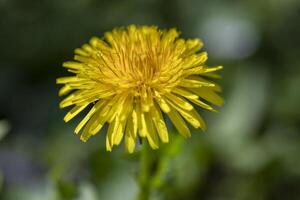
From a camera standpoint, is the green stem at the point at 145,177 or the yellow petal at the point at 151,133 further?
the green stem at the point at 145,177

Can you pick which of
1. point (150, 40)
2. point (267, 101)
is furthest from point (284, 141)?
point (150, 40)

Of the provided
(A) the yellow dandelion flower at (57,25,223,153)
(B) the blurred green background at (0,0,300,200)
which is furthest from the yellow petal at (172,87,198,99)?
(B) the blurred green background at (0,0,300,200)

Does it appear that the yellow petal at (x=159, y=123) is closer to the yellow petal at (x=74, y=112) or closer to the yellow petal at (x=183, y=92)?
the yellow petal at (x=183, y=92)

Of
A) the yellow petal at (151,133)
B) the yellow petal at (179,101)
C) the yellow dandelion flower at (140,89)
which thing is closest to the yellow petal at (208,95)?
the yellow dandelion flower at (140,89)

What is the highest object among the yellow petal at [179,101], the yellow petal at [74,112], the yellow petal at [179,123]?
the yellow petal at [74,112]

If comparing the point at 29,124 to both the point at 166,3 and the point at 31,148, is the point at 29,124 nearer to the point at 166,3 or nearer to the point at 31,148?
the point at 31,148

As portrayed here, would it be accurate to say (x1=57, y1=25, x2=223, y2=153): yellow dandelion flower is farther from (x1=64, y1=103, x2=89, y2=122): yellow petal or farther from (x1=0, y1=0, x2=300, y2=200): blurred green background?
(x1=0, y1=0, x2=300, y2=200): blurred green background

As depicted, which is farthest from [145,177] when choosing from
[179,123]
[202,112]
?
[202,112]

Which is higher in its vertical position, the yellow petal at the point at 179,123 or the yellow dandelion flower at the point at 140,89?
the yellow dandelion flower at the point at 140,89
